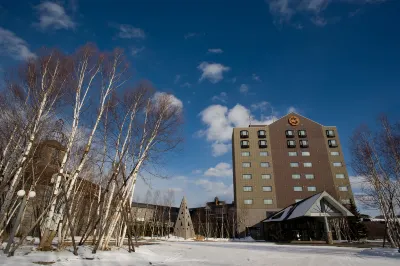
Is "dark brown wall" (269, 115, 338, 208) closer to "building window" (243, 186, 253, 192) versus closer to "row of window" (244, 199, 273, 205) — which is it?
"row of window" (244, 199, 273, 205)

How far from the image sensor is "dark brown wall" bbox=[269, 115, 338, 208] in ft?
174

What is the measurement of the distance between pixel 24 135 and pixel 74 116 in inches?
100

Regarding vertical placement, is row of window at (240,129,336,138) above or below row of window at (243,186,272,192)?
above

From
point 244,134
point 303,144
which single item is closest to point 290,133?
point 303,144

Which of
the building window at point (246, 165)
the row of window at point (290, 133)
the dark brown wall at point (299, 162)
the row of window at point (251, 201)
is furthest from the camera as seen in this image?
the row of window at point (290, 133)

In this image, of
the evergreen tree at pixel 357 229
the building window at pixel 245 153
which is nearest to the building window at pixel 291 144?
the building window at pixel 245 153

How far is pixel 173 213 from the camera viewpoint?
239ft

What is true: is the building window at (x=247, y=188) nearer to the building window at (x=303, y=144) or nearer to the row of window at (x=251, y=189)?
the row of window at (x=251, y=189)

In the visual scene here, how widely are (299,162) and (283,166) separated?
3997 millimetres

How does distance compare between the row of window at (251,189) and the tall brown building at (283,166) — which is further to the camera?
the row of window at (251,189)

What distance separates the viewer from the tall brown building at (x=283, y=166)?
52031 mm

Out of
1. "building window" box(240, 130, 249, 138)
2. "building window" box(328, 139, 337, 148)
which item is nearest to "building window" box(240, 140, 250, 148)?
"building window" box(240, 130, 249, 138)

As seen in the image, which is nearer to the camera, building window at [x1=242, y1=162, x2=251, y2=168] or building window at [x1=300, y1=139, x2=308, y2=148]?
building window at [x1=242, y1=162, x2=251, y2=168]

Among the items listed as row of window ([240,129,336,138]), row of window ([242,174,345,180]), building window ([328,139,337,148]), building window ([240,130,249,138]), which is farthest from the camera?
building window ([240,130,249,138])
